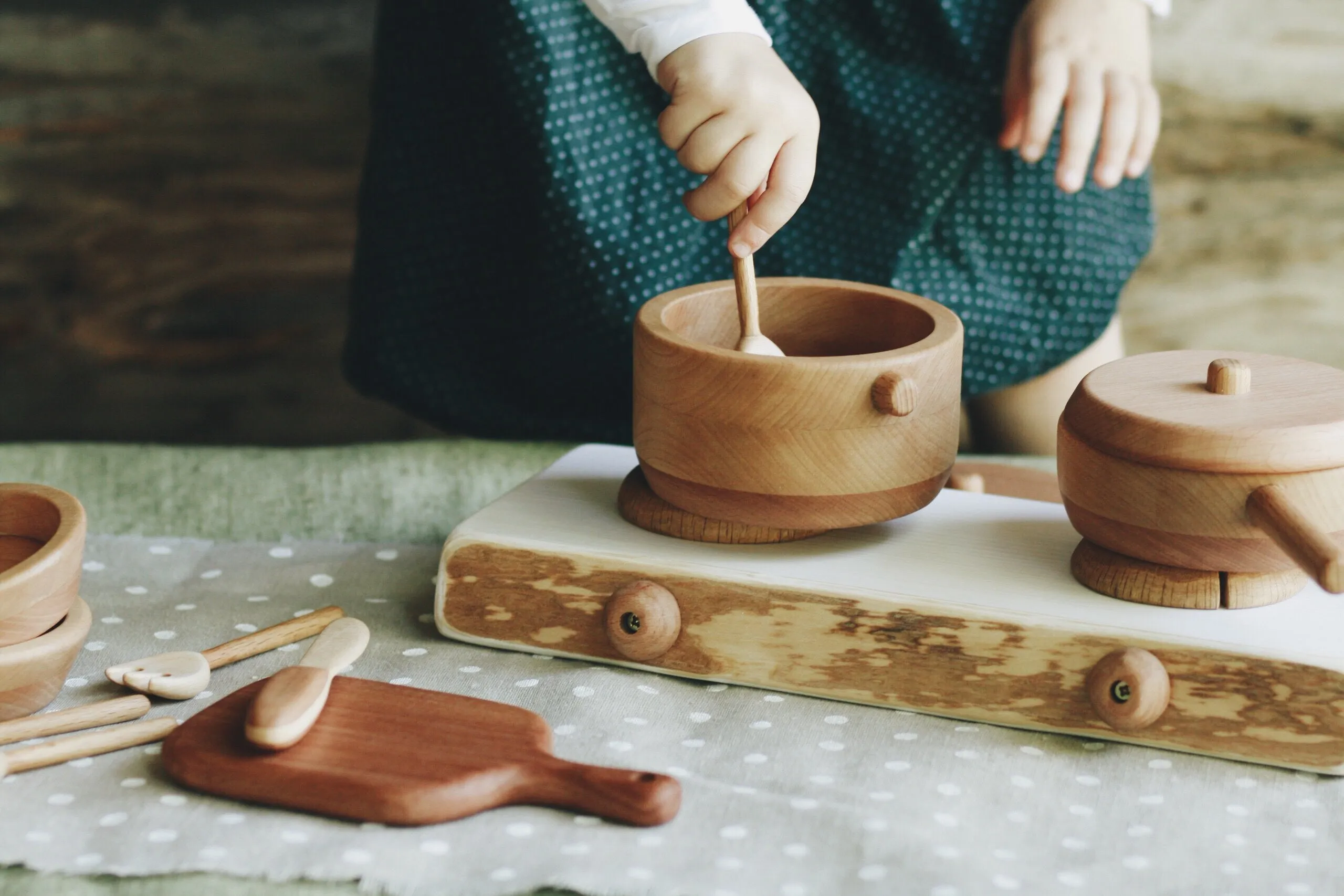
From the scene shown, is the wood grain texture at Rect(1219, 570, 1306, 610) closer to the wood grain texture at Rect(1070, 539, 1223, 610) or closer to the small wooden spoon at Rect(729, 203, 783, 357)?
the wood grain texture at Rect(1070, 539, 1223, 610)

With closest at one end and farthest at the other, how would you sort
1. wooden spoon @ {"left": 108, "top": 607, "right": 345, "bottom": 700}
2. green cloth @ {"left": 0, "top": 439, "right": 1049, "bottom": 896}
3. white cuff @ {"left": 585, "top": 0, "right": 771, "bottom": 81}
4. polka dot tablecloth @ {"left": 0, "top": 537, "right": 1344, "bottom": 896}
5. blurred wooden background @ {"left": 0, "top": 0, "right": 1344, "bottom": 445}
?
1. polka dot tablecloth @ {"left": 0, "top": 537, "right": 1344, "bottom": 896}
2. wooden spoon @ {"left": 108, "top": 607, "right": 345, "bottom": 700}
3. white cuff @ {"left": 585, "top": 0, "right": 771, "bottom": 81}
4. green cloth @ {"left": 0, "top": 439, "right": 1049, "bottom": 896}
5. blurred wooden background @ {"left": 0, "top": 0, "right": 1344, "bottom": 445}

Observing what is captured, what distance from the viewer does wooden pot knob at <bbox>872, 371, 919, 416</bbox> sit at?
0.65 metres

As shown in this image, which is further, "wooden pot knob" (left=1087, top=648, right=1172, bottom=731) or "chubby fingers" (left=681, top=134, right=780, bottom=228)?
"chubby fingers" (left=681, top=134, right=780, bottom=228)

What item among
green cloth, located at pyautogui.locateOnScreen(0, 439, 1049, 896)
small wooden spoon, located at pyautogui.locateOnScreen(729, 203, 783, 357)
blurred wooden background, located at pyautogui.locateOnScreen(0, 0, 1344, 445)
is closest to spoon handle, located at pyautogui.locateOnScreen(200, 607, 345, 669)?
green cloth, located at pyautogui.locateOnScreen(0, 439, 1049, 896)

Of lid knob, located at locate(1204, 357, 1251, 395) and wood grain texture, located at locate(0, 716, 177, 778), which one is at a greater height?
lid knob, located at locate(1204, 357, 1251, 395)

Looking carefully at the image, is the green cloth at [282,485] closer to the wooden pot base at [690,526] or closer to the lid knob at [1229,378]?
the wooden pot base at [690,526]

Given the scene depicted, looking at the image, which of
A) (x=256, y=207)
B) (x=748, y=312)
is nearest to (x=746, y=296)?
(x=748, y=312)

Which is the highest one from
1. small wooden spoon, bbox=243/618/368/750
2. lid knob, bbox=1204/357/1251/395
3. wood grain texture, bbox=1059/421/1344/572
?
lid knob, bbox=1204/357/1251/395

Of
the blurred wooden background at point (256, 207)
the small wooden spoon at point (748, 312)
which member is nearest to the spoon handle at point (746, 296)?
the small wooden spoon at point (748, 312)

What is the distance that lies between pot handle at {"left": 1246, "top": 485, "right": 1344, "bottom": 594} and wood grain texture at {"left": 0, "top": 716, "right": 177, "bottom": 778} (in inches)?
19.8

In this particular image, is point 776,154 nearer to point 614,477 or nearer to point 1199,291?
point 614,477

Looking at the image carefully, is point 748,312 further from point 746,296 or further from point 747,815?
point 747,815

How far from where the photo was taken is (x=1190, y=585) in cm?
66

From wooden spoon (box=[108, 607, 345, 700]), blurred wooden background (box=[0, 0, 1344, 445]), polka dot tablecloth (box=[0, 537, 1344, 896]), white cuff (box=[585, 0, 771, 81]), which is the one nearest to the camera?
polka dot tablecloth (box=[0, 537, 1344, 896])
